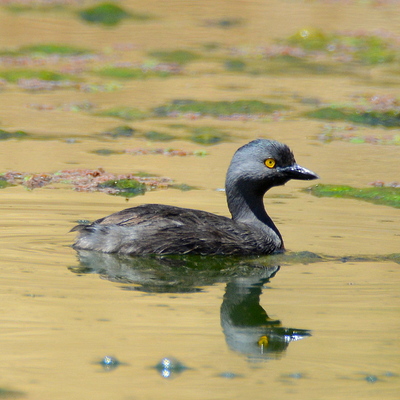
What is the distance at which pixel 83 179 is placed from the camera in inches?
427

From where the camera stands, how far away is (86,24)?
1034 inches

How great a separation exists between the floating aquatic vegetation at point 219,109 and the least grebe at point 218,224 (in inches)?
272

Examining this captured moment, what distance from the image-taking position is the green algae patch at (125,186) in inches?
416

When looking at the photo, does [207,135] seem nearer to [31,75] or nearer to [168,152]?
[168,152]

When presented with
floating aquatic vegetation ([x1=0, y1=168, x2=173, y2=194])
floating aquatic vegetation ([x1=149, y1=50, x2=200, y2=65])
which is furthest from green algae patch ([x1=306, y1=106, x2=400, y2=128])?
floating aquatic vegetation ([x1=149, y1=50, x2=200, y2=65])

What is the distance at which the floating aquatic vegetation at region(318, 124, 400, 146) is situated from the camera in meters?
13.8

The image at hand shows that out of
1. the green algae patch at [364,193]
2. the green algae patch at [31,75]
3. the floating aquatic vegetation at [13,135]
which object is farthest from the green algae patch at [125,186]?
the green algae patch at [31,75]

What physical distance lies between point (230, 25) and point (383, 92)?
33.0 feet

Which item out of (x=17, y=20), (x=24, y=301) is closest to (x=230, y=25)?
(x=17, y=20)

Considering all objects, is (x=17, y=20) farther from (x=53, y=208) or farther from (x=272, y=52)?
(x=53, y=208)

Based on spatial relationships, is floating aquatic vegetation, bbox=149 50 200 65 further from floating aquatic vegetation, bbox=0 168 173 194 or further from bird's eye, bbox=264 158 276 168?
bird's eye, bbox=264 158 276 168

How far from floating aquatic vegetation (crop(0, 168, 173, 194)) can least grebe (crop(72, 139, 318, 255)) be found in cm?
225

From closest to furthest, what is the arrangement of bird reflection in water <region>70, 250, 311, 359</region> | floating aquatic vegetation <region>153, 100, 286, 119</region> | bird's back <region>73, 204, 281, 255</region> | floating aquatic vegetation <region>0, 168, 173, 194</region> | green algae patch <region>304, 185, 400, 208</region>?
bird reflection in water <region>70, 250, 311, 359</region>, bird's back <region>73, 204, 281, 255</region>, green algae patch <region>304, 185, 400, 208</region>, floating aquatic vegetation <region>0, 168, 173, 194</region>, floating aquatic vegetation <region>153, 100, 286, 119</region>

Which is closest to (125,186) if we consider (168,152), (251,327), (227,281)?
(168,152)
